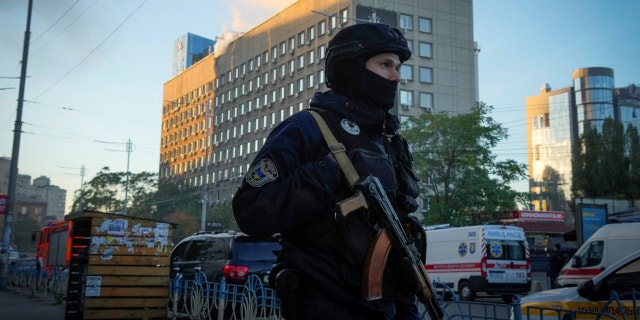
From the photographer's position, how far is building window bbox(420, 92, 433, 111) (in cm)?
5803

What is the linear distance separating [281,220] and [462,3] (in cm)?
6351

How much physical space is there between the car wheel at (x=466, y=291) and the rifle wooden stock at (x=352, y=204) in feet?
60.8

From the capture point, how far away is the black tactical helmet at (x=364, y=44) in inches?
108

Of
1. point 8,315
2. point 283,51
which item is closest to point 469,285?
point 8,315

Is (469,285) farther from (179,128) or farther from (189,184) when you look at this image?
(179,128)

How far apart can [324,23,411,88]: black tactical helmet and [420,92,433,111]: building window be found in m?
56.0

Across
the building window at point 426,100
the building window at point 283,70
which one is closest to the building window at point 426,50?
the building window at point 426,100

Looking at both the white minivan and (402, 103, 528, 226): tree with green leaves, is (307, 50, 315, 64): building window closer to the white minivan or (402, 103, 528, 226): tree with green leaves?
(402, 103, 528, 226): tree with green leaves

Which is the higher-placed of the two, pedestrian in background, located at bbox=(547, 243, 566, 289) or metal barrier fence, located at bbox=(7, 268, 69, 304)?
pedestrian in background, located at bbox=(547, 243, 566, 289)

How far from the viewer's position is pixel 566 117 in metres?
134

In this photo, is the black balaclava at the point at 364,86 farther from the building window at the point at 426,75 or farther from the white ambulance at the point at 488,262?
the building window at the point at 426,75

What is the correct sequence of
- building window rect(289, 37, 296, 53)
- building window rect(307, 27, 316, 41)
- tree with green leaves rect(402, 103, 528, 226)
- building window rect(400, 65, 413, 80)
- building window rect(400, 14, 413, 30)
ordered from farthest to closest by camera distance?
building window rect(289, 37, 296, 53)
building window rect(307, 27, 316, 41)
building window rect(400, 14, 413, 30)
building window rect(400, 65, 413, 80)
tree with green leaves rect(402, 103, 528, 226)

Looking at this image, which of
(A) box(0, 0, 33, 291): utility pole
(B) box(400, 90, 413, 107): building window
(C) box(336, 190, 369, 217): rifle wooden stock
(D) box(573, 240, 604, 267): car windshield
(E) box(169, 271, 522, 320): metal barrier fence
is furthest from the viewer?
(B) box(400, 90, 413, 107): building window

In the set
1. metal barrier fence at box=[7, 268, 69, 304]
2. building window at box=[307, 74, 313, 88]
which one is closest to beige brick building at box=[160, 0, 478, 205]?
building window at box=[307, 74, 313, 88]
